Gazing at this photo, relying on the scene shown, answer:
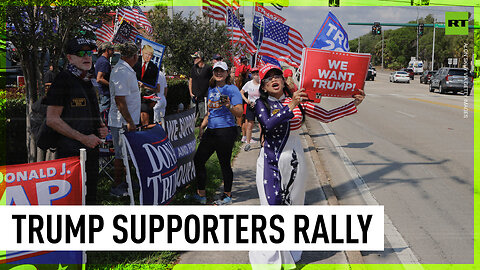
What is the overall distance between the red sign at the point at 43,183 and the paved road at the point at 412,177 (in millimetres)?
3091

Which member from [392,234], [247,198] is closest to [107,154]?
[247,198]

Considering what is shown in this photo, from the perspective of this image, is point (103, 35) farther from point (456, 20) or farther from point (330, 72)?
point (456, 20)

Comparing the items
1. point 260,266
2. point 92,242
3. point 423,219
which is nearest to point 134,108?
point 92,242

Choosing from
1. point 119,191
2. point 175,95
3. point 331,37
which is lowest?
point 119,191

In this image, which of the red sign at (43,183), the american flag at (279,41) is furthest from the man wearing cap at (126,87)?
the american flag at (279,41)

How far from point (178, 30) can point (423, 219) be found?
1334cm

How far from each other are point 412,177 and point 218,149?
3.96 metres

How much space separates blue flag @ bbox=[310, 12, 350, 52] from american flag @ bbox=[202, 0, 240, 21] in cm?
1479

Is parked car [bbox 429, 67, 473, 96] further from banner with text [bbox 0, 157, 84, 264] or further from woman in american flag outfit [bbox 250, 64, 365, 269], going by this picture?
banner with text [bbox 0, 157, 84, 264]

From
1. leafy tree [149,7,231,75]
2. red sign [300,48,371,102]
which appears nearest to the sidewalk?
red sign [300,48,371,102]

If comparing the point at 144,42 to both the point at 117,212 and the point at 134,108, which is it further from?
the point at 117,212

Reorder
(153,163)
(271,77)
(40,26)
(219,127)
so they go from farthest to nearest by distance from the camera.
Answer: (219,127), (40,26), (153,163), (271,77)

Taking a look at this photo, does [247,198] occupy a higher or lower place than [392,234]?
higher

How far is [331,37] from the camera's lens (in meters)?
5.01
